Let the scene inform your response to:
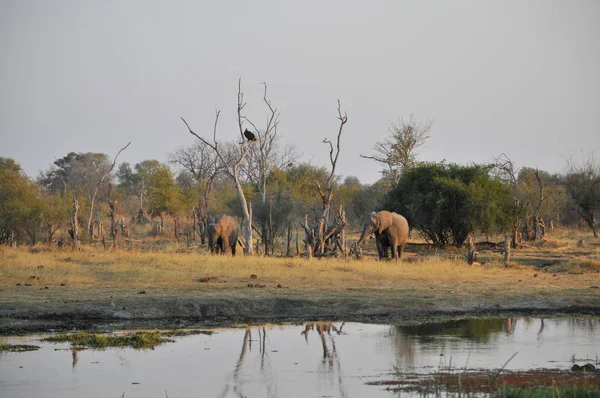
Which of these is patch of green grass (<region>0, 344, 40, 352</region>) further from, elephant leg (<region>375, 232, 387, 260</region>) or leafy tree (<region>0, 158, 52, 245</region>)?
leafy tree (<region>0, 158, 52, 245</region>)

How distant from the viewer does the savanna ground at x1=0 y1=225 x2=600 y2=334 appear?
679 inches

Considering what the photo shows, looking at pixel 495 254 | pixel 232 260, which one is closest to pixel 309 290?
pixel 232 260

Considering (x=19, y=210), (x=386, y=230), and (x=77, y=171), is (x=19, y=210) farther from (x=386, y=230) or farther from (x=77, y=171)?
(x=77, y=171)

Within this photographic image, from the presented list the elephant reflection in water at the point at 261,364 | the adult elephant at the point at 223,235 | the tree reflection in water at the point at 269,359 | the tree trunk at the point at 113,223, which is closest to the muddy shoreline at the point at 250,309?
the tree reflection in water at the point at 269,359

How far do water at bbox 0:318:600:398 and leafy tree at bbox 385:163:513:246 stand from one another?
2110 cm

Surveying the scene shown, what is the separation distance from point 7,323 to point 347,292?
8250mm

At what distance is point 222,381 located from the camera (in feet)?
38.4

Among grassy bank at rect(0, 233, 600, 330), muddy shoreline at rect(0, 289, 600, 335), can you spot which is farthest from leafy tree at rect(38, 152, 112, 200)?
muddy shoreline at rect(0, 289, 600, 335)

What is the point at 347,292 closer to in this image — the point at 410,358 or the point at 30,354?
the point at 410,358

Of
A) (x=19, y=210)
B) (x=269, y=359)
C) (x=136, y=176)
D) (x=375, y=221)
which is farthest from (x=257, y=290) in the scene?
(x=136, y=176)

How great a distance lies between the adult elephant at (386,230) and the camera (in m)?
31.5

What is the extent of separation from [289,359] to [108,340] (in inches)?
126

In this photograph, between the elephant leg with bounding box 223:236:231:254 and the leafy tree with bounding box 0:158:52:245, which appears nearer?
the elephant leg with bounding box 223:236:231:254

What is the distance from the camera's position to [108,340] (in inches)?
555
